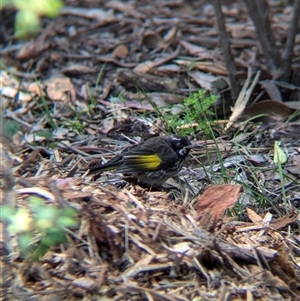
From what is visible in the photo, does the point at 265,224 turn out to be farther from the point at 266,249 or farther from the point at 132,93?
the point at 132,93

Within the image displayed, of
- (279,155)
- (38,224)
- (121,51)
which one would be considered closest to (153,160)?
(279,155)

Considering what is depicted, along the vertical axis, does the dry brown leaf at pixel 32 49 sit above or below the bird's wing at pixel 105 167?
below

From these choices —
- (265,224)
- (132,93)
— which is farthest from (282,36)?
(265,224)

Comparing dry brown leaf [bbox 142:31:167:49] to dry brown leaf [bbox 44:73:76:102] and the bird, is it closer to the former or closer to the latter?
dry brown leaf [bbox 44:73:76:102]

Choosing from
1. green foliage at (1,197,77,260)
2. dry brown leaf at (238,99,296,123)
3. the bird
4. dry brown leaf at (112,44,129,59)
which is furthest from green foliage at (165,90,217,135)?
dry brown leaf at (112,44,129,59)

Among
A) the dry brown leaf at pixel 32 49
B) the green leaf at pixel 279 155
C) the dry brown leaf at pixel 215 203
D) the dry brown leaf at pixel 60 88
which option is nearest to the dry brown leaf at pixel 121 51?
the dry brown leaf at pixel 60 88

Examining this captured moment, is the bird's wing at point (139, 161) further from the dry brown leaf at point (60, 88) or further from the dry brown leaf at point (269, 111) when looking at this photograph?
the dry brown leaf at point (60, 88)
